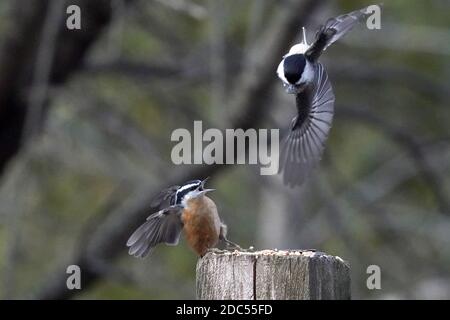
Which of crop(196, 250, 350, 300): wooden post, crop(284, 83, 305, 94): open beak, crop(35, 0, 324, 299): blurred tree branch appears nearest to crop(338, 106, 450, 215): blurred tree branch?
crop(35, 0, 324, 299): blurred tree branch

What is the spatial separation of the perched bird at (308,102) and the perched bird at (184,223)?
284 mm

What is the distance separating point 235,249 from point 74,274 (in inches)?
138

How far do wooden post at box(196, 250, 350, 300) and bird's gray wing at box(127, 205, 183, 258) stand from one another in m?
0.66

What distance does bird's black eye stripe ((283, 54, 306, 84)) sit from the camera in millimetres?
3689

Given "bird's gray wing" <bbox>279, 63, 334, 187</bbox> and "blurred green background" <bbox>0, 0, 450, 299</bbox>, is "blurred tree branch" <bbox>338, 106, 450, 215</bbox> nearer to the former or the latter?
"blurred green background" <bbox>0, 0, 450, 299</bbox>

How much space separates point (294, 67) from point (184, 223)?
626mm

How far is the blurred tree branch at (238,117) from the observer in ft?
20.0

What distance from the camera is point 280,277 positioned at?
2.86m

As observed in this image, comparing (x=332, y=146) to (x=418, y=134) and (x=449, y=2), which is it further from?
(x=449, y=2)

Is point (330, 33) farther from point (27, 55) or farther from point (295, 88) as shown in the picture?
point (27, 55)

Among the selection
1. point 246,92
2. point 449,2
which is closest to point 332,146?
point 449,2

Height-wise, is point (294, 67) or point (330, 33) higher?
point (330, 33)

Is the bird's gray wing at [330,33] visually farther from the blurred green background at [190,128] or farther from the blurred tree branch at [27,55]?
the blurred tree branch at [27,55]

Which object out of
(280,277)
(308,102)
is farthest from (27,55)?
(280,277)
